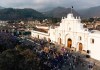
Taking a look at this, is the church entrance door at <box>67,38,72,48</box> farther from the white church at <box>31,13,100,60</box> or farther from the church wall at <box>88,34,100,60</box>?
the church wall at <box>88,34,100,60</box>

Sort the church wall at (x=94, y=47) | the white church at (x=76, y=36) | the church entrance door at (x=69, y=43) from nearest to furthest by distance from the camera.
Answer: the church wall at (x=94, y=47) < the white church at (x=76, y=36) < the church entrance door at (x=69, y=43)

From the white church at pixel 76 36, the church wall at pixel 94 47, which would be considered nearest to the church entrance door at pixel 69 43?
the white church at pixel 76 36

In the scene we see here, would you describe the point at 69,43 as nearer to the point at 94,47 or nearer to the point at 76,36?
the point at 76,36

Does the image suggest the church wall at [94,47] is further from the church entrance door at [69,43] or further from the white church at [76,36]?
the church entrance door at [69,43]

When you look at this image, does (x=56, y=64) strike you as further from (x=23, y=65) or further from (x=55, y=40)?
(x=55, y=40)

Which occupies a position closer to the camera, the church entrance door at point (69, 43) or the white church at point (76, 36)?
the white church at point (76, 36)

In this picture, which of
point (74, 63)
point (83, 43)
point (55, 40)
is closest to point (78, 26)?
point (83, 43)

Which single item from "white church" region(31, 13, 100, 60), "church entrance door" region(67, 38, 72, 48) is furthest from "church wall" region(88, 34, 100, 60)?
"church entrance door" region(67, 38, 72, 48)

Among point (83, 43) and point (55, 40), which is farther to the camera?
point (55, 40)
